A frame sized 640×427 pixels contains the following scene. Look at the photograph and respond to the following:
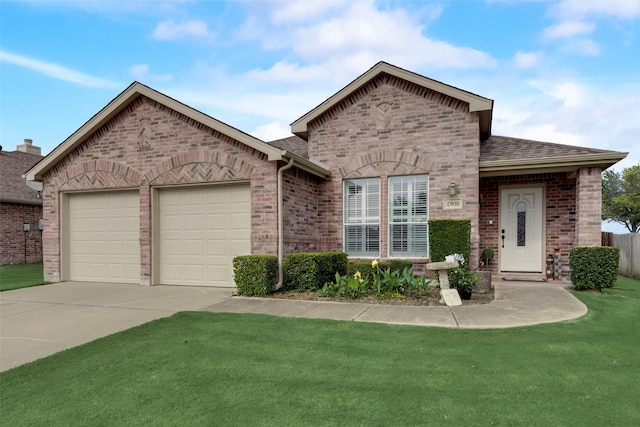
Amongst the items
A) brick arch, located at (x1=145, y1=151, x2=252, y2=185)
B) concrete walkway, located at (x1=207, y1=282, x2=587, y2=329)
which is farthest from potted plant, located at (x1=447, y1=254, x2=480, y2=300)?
brick arch, located at (x1=145, y1=151, x2=252, y2=185)

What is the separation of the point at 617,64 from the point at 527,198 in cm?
483

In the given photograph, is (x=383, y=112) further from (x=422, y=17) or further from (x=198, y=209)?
(x=198, y=209)

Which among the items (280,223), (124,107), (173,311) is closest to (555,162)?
(280,223)

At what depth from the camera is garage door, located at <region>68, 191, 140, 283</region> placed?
1041cm

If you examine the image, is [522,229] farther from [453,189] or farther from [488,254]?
[453,189]

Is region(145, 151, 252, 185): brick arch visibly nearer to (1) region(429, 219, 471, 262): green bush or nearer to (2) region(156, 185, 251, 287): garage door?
(2) region(156, 185, 251, 287): garage door

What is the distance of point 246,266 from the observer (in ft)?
27.0

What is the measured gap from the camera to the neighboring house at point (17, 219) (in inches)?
651

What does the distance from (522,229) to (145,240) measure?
9868 mm

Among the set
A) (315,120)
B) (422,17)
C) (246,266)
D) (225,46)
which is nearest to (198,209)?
(246,266)

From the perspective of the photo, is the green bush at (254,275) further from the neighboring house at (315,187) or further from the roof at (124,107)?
the roof at (124,107)

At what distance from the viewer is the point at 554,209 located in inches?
407

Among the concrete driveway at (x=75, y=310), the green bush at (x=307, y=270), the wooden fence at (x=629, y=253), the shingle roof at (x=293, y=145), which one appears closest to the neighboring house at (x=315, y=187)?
the green bush at (x=307, y=270)

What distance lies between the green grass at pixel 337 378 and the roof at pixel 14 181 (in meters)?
15.6
